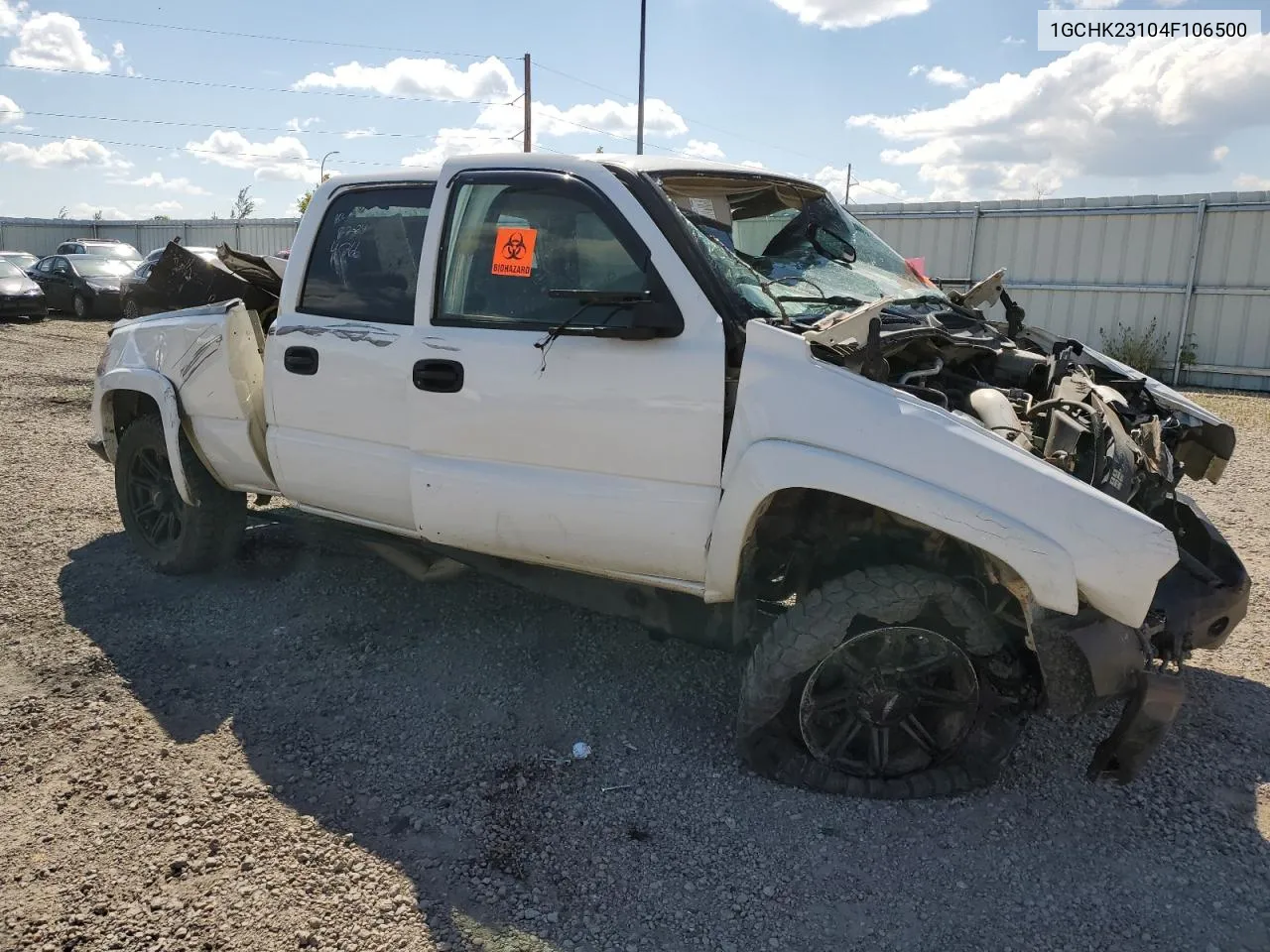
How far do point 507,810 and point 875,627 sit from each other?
1.31m

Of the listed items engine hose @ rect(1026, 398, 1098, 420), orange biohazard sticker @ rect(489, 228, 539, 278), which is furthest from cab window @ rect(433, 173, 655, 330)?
engine hose @ rect(1026, 398, 1098, 420)

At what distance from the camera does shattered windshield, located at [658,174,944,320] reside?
11.1 feet

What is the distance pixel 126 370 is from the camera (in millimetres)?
4922

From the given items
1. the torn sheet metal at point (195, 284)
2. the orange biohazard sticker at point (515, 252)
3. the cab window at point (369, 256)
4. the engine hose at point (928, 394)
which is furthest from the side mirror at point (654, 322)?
the torn sheet metal at point (195, 284)

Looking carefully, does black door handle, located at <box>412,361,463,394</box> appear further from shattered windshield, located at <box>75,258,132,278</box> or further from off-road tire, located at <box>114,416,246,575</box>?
shattered windshield, located at <box>75,258,132,278</box>

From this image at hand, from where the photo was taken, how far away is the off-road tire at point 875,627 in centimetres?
298

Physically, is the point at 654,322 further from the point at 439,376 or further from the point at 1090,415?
the point at 1090,415

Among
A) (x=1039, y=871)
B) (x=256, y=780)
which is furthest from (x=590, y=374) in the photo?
(x=1039, y=871)

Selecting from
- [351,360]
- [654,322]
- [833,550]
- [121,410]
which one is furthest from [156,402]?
[833,550]

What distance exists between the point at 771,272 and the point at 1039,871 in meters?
2.18

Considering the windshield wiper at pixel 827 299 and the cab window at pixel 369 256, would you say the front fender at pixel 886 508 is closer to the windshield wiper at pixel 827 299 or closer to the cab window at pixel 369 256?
the windshield wiper at pixel 827 299

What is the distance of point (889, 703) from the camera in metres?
3.08

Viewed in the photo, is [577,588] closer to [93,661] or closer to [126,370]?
[93,661]

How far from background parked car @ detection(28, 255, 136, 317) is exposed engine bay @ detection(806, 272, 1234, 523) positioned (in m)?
20.9
